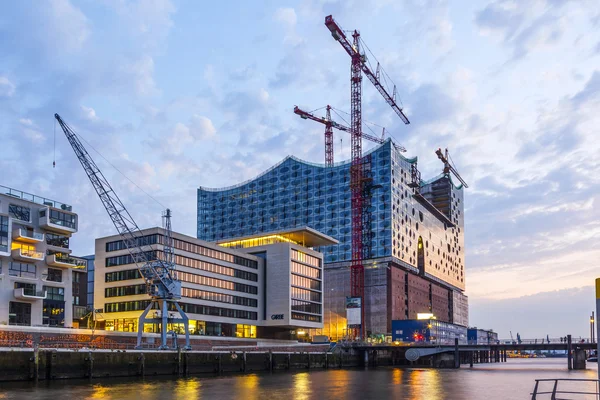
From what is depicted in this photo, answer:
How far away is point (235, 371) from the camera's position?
99375 mm

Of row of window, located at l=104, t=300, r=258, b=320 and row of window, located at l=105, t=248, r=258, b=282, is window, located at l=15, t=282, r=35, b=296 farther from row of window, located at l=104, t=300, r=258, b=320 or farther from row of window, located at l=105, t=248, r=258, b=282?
row of window, located at l=104, t=300, r=258, b=320

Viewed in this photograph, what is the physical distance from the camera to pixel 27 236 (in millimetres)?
104438

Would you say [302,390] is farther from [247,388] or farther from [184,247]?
[184,247]

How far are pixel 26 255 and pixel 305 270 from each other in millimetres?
73066

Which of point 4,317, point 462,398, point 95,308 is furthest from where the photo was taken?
point 95,308

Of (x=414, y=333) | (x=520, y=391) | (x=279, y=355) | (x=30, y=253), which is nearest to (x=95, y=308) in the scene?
(x=30, y=253)

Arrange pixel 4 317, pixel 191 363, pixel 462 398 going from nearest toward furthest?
pixel 462 398
pixel 191 363
pixel 4 317

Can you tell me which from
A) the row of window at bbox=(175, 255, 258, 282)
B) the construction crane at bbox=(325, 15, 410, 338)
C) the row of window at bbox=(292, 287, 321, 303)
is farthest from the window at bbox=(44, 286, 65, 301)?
the construction crane at bbox=(325, 15, 410, 338)

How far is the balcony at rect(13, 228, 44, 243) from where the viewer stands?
102812mm

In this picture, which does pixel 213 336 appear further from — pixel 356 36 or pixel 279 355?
pixel 356 36

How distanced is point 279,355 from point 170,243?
30.3 meters

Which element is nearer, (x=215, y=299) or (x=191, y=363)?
(x=191, y=363)

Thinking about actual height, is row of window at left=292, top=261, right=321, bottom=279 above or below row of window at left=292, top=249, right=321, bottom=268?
below

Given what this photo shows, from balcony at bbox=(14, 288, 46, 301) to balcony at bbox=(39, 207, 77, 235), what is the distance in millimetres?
10540
